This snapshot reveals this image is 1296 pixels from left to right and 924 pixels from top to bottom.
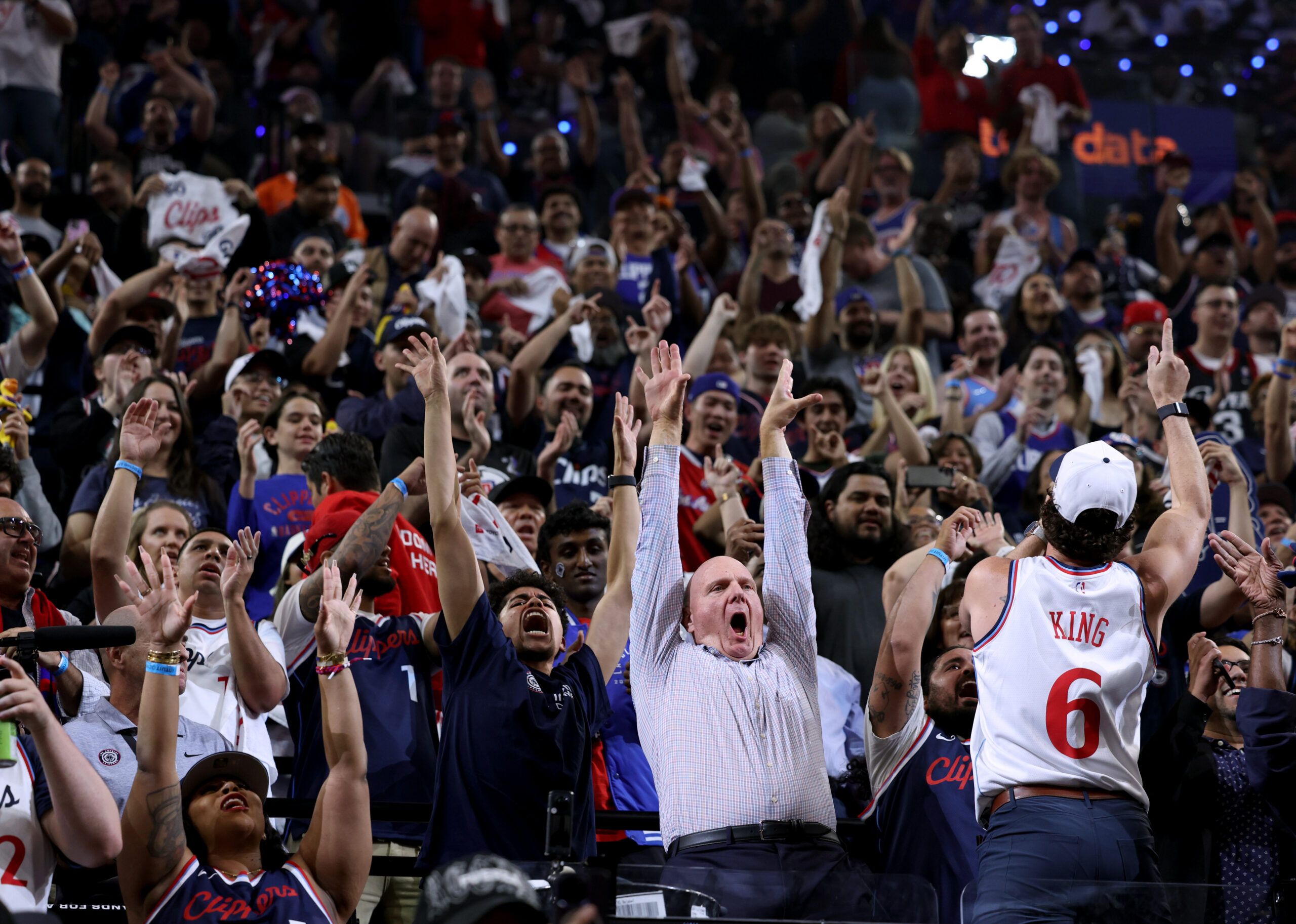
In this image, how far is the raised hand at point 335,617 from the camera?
4.65 meters

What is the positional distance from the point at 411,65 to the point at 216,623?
Answer: 920 cm

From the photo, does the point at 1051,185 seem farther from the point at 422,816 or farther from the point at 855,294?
the point at 422,816

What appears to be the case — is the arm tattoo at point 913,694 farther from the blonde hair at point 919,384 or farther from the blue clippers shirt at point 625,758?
the blonde hair at point 919,384

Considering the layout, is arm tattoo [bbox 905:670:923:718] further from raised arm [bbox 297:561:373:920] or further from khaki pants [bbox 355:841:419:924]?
raised arm [bbox 297:561:373:920]

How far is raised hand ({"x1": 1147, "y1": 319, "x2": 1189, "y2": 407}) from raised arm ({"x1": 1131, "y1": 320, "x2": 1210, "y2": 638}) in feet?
0.07

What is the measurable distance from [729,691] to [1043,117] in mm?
10846

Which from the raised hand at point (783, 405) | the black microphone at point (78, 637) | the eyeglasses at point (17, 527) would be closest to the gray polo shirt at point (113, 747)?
the eyeglasses at point (17, 527)

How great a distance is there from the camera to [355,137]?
13.2 metres

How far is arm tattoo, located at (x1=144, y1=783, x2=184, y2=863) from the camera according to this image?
435cm

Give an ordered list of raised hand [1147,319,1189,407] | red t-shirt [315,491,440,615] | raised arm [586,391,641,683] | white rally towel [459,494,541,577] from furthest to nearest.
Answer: white rally towel [459,494,541,577] → red t-shirt [315,491,440,615] → raised arm [586,391,641,683] → raised hand [1147,319,1189,407]

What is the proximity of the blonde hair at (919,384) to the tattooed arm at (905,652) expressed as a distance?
12.5 ft

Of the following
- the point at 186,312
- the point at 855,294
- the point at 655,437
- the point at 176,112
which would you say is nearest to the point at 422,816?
the point at 655,437

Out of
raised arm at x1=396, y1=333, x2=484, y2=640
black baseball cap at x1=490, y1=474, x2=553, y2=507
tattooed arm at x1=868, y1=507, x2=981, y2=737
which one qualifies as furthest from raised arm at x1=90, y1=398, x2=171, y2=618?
tattooed arm at x1=868, y1=507, x2=981, y2=737

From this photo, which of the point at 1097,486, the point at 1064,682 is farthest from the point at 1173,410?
the point at 1064,682
